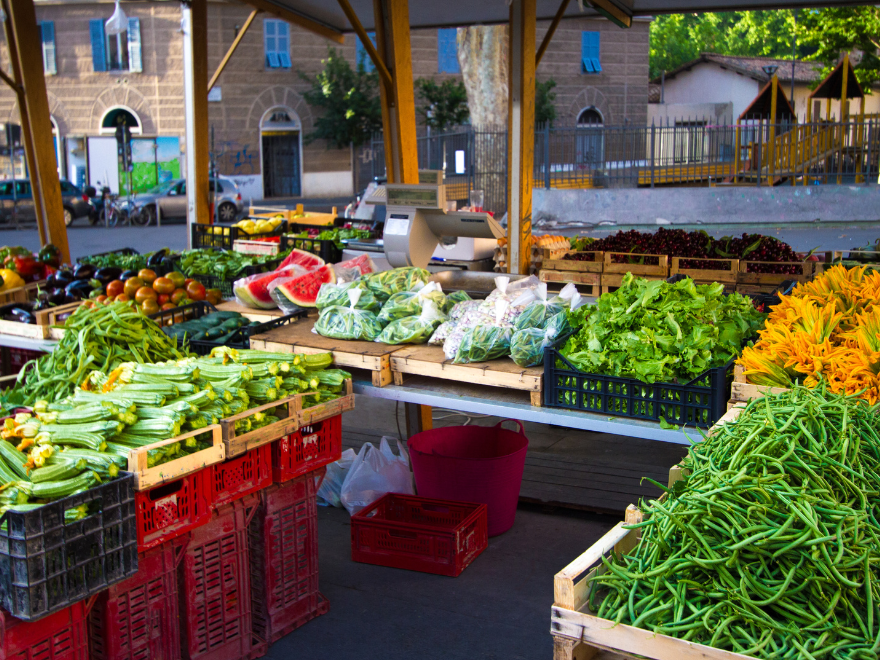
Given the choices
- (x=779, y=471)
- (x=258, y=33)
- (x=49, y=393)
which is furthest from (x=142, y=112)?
(x=779, y=471)

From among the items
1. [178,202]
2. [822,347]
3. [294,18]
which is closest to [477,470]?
[822,347]

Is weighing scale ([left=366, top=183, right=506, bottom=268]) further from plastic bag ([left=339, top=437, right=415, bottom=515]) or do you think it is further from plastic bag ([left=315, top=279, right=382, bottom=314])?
plastic bag ([left=339, top=437, right=415, bottom=515])

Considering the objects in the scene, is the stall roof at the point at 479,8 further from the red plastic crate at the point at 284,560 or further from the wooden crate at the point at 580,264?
the red plastic crate at the point at 284,560

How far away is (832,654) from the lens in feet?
6.28

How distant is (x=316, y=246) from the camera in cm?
809

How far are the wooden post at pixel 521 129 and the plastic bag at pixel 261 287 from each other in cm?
223

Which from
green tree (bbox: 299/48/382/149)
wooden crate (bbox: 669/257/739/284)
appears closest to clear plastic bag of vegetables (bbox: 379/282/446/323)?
wooden crate (bbox: 669/257/739/284)

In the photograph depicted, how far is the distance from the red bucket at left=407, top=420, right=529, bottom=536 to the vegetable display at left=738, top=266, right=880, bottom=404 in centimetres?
185

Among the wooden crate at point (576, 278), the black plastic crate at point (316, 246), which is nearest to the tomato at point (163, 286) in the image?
the black plastic crate at point (316, 246)

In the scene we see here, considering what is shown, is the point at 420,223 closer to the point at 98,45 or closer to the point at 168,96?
the point at 168,96

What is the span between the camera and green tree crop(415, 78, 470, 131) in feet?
100

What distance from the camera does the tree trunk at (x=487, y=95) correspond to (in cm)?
1823

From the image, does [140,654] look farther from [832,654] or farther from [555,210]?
[555,210]

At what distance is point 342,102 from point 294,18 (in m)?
21.7
